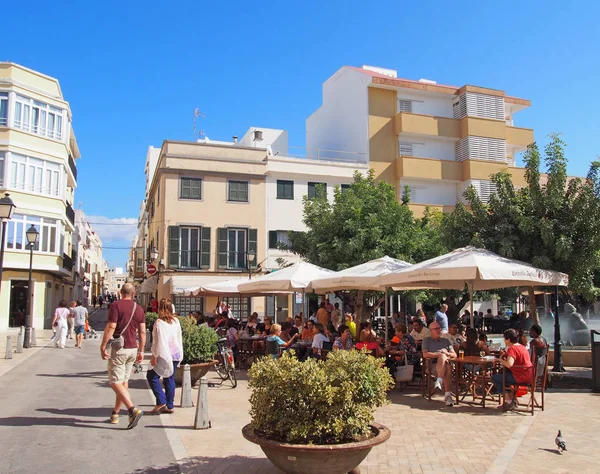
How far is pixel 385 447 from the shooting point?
20.6 ft

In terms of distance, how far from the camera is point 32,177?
1185 inches

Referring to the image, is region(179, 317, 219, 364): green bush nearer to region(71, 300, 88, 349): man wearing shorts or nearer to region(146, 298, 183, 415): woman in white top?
region(146, 298, 183, 415): woman in white top

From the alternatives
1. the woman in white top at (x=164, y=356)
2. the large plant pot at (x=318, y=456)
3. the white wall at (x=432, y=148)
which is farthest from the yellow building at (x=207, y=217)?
the large plant pot at (x=318, y=456)

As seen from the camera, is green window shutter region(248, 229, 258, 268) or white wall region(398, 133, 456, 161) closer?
green window shutter region(248, 229, 258, 268)

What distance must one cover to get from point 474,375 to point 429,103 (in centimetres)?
2848

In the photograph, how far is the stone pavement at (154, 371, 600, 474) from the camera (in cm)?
560

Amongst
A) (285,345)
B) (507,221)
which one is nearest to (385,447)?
(285,345)

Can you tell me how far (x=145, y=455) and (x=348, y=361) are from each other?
2633 mm

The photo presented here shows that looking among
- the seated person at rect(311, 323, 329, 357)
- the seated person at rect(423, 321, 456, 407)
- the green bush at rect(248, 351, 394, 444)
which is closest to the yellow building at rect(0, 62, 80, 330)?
the seated person at rect(311, 323, 329, 357)

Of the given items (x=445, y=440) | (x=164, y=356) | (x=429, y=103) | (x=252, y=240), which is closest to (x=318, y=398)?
(x=445, y=440)

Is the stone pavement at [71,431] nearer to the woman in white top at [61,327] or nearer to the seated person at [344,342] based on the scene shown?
the seated person at [344,342]

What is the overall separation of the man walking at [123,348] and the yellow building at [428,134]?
86.1 feet

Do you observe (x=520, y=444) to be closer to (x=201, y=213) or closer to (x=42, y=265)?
(x=201, y=213)

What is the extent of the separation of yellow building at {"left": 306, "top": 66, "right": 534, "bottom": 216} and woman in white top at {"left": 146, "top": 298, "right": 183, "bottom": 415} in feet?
84.2
